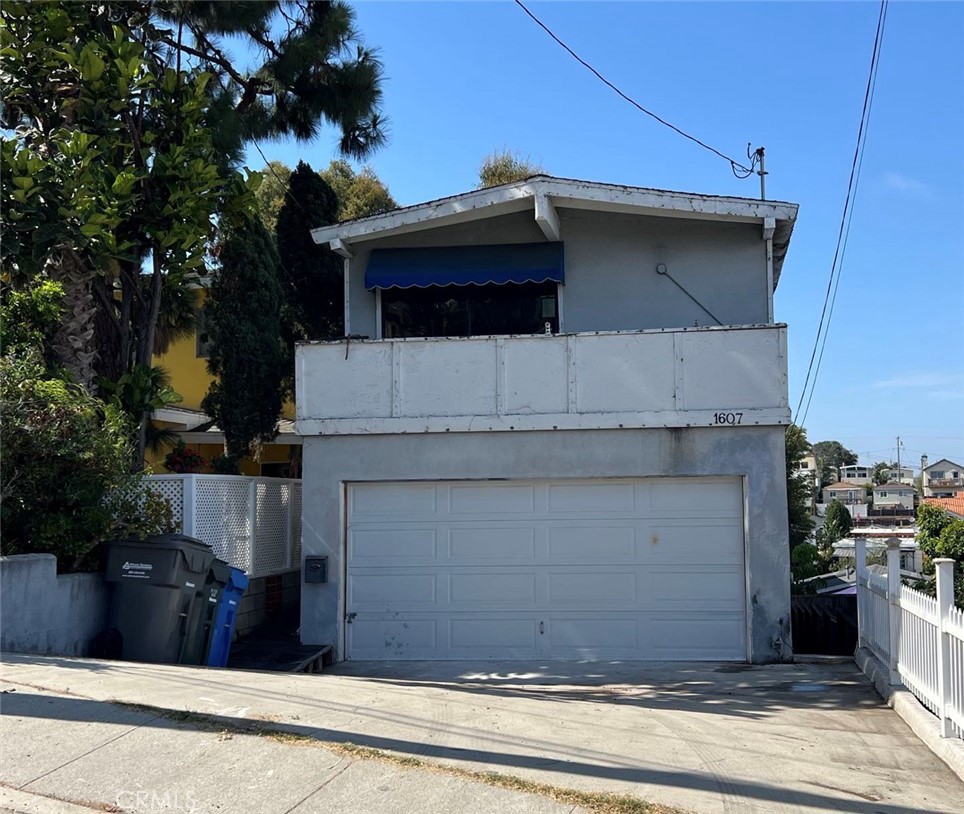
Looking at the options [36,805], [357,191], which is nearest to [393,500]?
[36,805]

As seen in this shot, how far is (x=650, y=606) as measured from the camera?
11492mm

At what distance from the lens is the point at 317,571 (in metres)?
11.9

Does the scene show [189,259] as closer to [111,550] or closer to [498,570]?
[111,550]

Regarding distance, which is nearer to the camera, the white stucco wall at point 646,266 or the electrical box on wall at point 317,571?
the electrical box on wall at point 317,571

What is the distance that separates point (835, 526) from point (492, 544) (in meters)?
27.7

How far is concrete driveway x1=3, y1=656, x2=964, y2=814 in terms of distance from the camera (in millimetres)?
5547

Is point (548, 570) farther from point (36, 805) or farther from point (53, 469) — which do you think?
point (36, 805)

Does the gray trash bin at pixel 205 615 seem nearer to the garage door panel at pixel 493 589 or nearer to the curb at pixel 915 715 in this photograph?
the garage door panel at pixel 493 589

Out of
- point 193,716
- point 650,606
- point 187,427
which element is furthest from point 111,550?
point 187,427

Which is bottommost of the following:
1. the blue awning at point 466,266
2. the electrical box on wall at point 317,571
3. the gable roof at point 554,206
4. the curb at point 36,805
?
the curb at point 36,805

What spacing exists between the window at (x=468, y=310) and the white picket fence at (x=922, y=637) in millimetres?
5740

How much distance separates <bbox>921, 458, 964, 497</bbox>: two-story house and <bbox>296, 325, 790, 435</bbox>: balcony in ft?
223

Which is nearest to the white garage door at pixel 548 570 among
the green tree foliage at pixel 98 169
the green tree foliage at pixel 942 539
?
the green tree foliage at pixel 98 169

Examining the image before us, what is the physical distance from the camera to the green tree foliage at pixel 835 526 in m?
31.0
